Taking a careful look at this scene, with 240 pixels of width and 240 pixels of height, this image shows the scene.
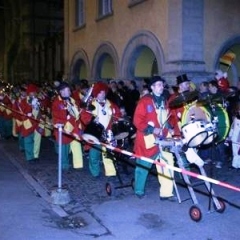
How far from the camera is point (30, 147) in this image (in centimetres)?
1080

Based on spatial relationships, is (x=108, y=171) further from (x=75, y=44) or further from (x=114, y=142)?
(x=75, y=44)

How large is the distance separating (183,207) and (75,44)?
16.3m

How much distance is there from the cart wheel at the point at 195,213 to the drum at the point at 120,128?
2205 millimetres

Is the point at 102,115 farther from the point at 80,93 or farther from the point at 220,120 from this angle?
the point at 80,93

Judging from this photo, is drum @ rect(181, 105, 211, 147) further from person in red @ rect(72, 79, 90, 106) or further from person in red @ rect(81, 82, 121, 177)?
person in red @ rect(72, 79, 90, 106)

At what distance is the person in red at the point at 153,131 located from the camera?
22.4 ft

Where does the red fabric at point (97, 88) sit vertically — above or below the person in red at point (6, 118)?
above

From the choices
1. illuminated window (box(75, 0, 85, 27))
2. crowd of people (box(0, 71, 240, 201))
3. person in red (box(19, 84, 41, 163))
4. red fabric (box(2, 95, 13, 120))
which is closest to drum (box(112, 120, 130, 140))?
crowd of people (box(0, 71, 240, 201))

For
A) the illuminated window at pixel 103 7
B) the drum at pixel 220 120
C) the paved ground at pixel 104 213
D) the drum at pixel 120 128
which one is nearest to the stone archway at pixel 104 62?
the illuminated window at pixel 103 7

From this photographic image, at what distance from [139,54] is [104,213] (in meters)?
10.3

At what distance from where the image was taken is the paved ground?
5574mm

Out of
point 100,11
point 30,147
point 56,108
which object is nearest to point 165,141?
point 56,108

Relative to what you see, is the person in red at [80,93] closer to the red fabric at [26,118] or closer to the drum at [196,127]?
the red fabric at [26,118]

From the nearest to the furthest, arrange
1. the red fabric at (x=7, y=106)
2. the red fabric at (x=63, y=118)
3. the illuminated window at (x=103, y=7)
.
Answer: the red fabric at (x=63, y=118), the red fabric at (x=7, y=106), the illuminated window at (x=103, y=7)
